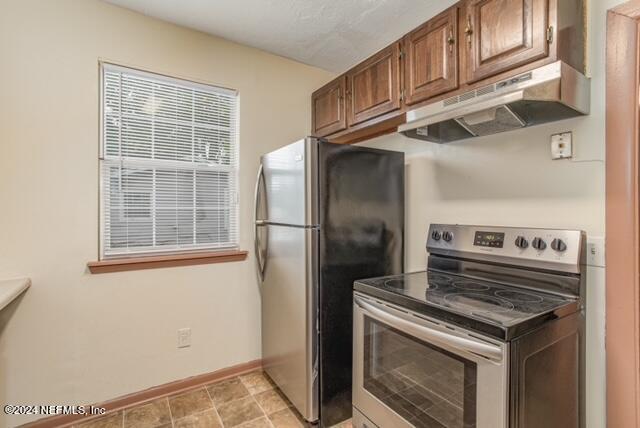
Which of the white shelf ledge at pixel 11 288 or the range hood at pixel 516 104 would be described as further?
the white shelf ledge at pixel 11 288

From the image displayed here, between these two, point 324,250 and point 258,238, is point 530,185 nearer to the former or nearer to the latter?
point 324,250

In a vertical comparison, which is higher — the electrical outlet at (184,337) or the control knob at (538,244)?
the control knob at (538,244)

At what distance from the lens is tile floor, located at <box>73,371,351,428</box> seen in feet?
6.03

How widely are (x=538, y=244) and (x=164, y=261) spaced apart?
211 centimetres

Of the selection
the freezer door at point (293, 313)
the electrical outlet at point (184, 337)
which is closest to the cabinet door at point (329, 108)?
the freezer door at point (293, 313)

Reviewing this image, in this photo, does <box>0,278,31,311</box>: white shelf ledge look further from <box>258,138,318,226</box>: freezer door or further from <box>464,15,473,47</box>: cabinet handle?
<box>464,15,473,47</box>: cabinet handle

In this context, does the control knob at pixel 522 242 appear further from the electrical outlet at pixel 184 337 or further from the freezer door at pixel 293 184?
the electrical outlet at pixel 184 337

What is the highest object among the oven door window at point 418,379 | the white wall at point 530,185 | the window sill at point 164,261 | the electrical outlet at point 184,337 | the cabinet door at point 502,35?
the cabinet door at point 502,35

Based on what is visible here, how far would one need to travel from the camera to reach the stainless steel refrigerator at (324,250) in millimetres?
1782

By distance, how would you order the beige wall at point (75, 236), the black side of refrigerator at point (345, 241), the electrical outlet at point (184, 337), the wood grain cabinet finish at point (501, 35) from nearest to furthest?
the wood grain cabinet finish at point (501, 35) < the beige wall at point (75, 236) < the black side of refrigerator at point (345, 241) < the electrical outlet at point (184, 337)

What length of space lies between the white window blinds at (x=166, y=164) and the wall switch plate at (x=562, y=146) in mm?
1920

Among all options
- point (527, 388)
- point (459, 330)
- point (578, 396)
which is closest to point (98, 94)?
point (459, 330)

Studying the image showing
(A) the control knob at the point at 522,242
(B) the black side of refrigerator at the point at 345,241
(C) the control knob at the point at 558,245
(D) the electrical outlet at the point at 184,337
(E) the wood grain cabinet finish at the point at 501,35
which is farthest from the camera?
(D) the electrical outlet at the point at 184,337

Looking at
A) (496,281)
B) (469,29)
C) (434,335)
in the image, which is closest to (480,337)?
(434,335)
